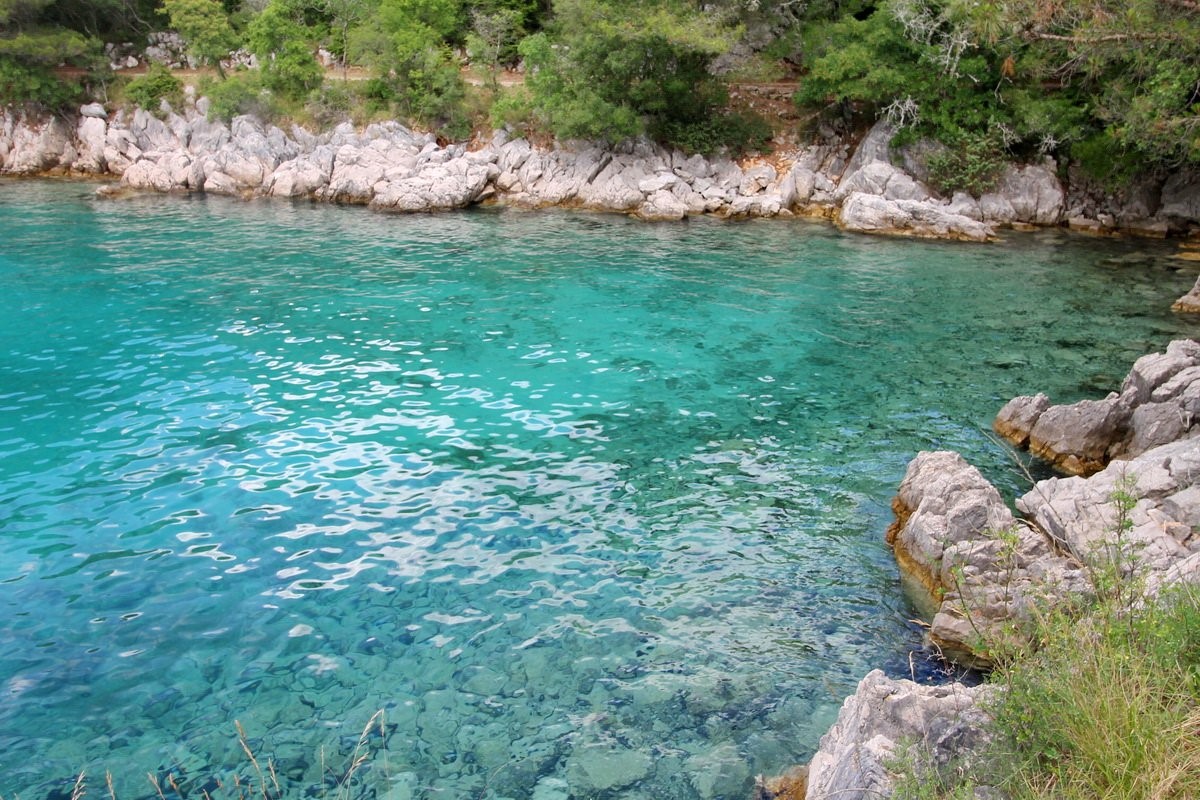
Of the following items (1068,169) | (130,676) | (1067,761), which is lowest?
(130,676)

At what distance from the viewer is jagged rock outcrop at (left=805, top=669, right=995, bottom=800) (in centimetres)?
532

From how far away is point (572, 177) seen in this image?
1428 inches

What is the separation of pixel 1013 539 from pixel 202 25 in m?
49.8

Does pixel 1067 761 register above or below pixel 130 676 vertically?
above

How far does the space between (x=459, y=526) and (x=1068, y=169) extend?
31.9 m

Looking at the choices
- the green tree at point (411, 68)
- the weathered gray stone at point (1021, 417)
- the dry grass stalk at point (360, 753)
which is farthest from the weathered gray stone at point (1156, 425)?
the green tree at point (411, 68)

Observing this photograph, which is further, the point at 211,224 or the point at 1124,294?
the point at 211,224

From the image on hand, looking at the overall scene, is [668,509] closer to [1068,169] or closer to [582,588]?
[582,588]

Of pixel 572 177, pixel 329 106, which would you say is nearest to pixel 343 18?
pixel 329 106

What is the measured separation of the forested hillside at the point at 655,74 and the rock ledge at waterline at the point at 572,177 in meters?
1.34

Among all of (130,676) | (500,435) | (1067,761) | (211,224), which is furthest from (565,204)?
(1067,761)

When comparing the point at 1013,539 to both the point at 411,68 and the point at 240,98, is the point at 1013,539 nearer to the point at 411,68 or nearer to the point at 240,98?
the point at 411,68

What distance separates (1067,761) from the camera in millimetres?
4516

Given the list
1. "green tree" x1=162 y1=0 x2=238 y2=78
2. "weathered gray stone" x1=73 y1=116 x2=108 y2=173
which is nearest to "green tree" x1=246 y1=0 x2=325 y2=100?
"green tree" x1=162 y1=0 x2=238 y2=78
